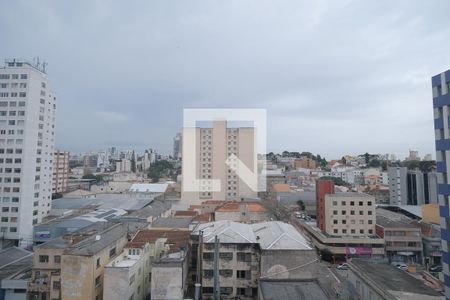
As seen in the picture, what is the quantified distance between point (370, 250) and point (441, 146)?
27.9 feet

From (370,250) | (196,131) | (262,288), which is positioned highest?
(196,131)

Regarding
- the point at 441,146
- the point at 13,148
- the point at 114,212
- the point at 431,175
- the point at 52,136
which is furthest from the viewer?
the point at 431,175

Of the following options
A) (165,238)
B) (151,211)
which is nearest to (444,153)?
(165,238)

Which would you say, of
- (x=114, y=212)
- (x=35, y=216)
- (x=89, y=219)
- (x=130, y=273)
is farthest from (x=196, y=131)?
(x=130, y=273)

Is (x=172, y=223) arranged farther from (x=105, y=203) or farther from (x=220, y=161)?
(x=220, y=161)

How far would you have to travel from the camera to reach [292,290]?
6285 millimetres

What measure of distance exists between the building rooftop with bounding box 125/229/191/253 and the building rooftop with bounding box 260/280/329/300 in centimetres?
286

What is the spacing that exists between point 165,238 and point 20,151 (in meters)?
10.2

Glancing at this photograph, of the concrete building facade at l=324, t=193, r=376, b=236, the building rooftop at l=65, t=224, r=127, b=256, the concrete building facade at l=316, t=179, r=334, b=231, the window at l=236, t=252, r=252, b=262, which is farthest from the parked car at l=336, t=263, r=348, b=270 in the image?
the building rooftop at l=65, t=224, r=127, b=256

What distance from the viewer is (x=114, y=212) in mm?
15516

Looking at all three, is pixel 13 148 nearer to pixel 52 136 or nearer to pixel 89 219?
pixel 52 136

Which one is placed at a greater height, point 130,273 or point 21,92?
point 21,92

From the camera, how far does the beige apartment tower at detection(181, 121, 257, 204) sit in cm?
2067

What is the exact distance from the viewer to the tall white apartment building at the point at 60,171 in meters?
23.8
